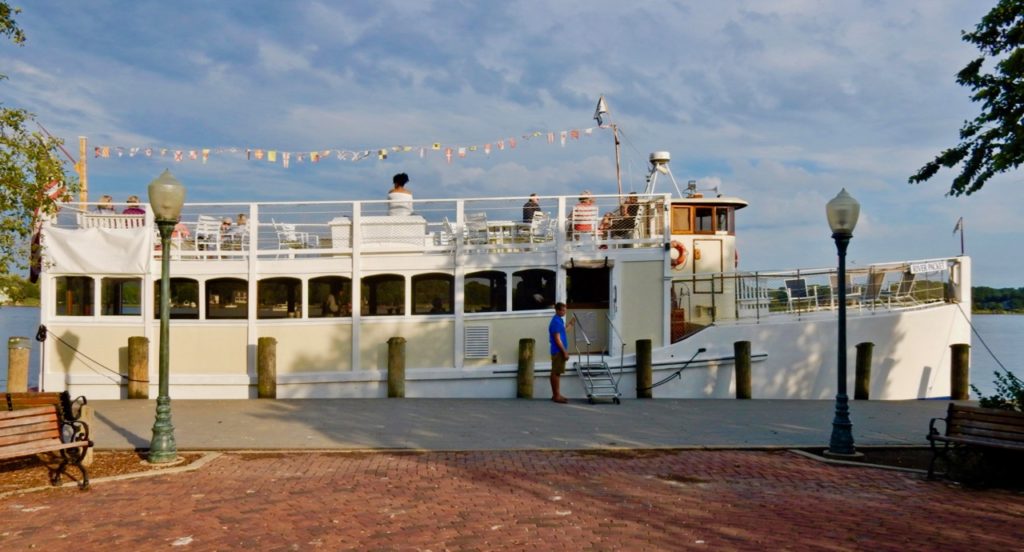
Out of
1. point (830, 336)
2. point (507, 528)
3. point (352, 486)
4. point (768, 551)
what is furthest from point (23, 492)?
point (830, 336)

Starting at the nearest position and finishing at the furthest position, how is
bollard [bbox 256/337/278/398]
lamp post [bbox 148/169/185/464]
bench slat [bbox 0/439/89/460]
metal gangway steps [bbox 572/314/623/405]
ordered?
bench slat [bbox 0/439/89/460]
lamp post [bbox 148/169/185/464]
metal gangway steps [bbox 572/314/623/405]
bollard [bbox 256/337/278/398]

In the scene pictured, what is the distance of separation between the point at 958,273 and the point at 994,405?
7.94 metres

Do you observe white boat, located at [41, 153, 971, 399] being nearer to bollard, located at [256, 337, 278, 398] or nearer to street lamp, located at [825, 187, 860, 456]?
bollard, located at [256, 337, 278, 398]

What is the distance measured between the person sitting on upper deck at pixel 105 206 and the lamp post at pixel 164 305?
24.7ft

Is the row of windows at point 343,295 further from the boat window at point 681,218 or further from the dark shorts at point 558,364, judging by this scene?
the boat window at point 681,218

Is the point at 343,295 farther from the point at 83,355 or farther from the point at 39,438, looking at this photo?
the point at 39,438

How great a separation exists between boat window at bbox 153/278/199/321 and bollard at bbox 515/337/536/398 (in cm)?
665

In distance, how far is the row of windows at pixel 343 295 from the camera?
53.9ft

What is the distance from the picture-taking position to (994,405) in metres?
9.99

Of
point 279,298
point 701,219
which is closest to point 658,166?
point 701,219

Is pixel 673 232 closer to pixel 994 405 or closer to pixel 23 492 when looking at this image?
pixel 994 405

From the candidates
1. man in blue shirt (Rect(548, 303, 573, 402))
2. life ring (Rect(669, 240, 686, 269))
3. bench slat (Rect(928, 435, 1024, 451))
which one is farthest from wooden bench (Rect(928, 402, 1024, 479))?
life ring (Rect(669, 240, 686, 269))

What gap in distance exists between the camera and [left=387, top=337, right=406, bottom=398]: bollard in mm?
15643

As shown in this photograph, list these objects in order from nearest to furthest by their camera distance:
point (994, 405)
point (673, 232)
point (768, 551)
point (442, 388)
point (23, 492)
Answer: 1. point (768, 551)
2. point (23, 492)
3. point (994, 405)
4. point (442, 388)
5. point (673, 232)
